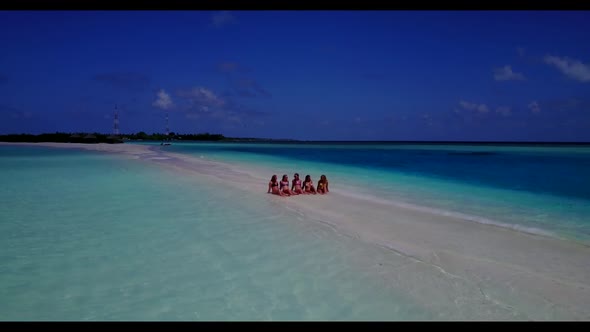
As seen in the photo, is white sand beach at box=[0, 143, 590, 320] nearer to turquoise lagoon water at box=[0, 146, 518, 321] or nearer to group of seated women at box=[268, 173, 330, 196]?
turquoise lagoon water at box=[0, 146, 518, 321]

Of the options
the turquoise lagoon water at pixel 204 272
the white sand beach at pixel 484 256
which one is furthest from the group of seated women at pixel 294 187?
the turquoise lagoon water at pixel 204 272

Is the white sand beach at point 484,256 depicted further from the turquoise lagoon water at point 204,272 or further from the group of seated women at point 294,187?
the group of seated women at point 294,187

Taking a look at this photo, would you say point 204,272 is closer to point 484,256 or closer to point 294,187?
point 484,256

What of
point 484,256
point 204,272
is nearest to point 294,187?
point 484,256

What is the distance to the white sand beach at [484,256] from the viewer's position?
436 centimetres

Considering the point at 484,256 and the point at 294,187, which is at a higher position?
the point at 294,187

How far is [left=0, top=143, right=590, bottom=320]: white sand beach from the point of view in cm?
436

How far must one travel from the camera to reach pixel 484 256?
238 inches

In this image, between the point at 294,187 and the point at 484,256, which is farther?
the point at 294,187

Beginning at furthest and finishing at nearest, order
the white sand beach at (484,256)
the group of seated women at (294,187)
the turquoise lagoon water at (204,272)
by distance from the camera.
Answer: the group of seated women at (294,187) < the white sand beach at (484,256) < the turquoise lagoon water at (204,272)

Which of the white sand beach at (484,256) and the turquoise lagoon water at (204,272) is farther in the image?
the white sand beach at (484,256)

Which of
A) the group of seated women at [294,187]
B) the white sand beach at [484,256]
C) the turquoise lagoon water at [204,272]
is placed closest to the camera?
the turquoise lagoon water at [204,272]
